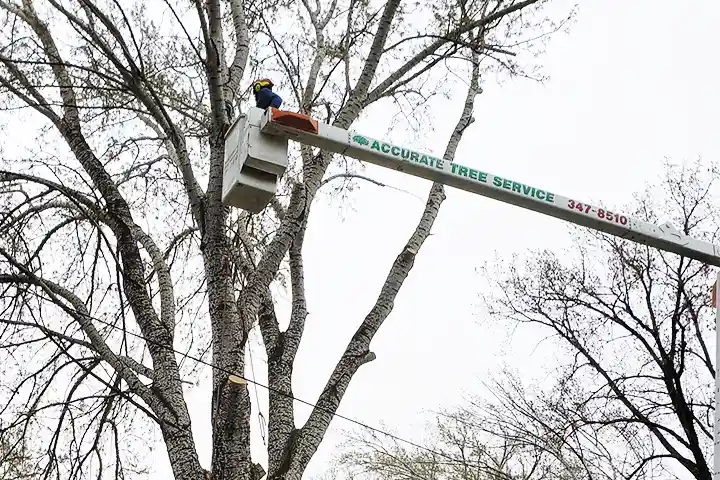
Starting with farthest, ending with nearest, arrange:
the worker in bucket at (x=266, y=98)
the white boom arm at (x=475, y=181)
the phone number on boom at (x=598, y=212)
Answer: the worker in bucket at (x=266, y=98), the phone number on boom at (x=598, y=212), the white boom arm at (x=475, y=181)

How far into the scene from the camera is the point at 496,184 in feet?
12.8

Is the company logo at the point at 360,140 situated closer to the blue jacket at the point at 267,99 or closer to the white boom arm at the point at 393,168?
the white boom arm at the point at 393,168

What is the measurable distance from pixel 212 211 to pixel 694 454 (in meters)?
7.30

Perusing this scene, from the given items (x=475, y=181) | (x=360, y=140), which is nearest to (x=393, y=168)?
(x=360, y=140)

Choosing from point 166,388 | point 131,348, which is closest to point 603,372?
point 131,348

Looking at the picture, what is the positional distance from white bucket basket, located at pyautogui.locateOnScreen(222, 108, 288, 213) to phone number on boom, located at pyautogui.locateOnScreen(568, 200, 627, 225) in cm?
130

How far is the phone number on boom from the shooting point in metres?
3.99

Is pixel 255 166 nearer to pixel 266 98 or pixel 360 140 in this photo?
pixel 360 140

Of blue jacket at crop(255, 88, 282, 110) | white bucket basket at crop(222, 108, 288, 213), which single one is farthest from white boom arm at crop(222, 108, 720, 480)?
blue jacket at crop(255, 88, 282, 110)

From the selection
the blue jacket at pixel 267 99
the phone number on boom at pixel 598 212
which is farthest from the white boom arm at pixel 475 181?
the blue jacket at pixel 267 99

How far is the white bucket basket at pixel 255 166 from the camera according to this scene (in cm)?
378

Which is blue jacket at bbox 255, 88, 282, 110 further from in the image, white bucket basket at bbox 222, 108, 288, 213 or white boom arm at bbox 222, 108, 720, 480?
white bucket basket at bbox 222, 108, 288, 213

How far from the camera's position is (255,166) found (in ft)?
12.5

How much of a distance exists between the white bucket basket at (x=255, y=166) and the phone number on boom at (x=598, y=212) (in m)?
1.30
